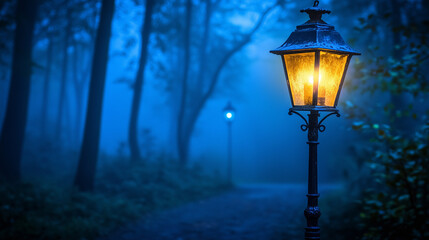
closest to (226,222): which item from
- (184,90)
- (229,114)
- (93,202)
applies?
(93,202)

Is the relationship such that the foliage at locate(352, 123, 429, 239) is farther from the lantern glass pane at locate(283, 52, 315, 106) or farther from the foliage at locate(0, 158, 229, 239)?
the foliage at locate(0, 158, 229, 239)

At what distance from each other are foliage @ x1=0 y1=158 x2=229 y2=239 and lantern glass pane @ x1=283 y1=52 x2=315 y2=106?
19.7ft

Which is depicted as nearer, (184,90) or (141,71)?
(141,71)

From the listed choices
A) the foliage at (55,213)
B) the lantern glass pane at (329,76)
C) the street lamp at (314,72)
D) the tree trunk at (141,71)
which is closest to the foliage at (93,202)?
the foliage at (55,213)

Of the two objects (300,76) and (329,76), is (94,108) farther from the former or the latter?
(329,76)

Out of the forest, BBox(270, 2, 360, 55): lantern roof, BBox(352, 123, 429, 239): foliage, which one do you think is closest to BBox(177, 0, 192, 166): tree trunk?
the forest

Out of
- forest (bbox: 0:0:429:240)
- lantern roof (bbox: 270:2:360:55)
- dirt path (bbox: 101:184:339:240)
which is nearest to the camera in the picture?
lantern roof (bbox: 270:2:360:55)

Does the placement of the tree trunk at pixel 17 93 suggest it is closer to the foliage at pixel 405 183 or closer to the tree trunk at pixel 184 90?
the tree trunk at pixel 184 90

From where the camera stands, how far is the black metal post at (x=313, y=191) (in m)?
3.91

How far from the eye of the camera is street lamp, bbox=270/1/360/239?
12.5ft

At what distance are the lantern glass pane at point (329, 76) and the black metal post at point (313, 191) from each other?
18 cm

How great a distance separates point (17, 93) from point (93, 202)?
4.76 meters

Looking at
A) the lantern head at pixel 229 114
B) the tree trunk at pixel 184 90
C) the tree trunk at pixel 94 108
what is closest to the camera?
the tree trunk at pixel 94 108

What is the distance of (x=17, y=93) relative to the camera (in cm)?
1231
